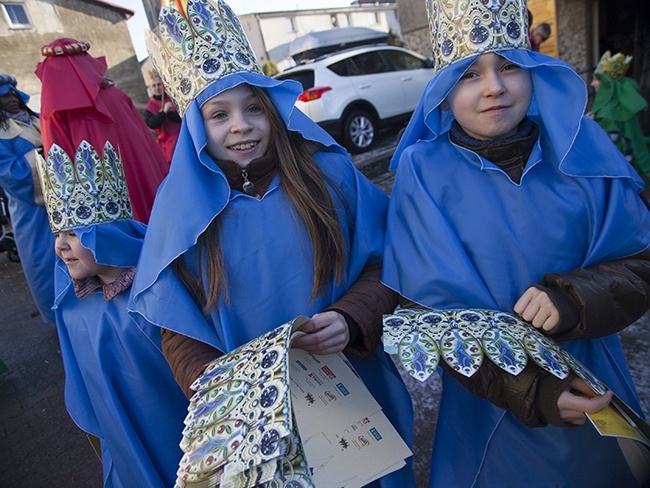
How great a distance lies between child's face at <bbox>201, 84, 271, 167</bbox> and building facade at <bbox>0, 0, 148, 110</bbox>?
15549mm

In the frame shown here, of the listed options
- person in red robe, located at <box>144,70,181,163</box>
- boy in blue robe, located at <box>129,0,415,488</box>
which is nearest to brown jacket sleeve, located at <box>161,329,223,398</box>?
boy in blue robe, located at <box>129,0,415,488</box>

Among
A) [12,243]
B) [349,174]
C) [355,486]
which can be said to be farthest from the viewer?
[12,243]

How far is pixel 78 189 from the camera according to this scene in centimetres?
177

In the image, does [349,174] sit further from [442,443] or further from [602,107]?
[602,107]

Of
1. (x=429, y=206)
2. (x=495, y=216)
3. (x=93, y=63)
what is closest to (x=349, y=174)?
(x=429, y=206)

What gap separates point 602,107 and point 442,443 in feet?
16.9

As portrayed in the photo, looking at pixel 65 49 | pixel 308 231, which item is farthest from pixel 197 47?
pixel 65 49

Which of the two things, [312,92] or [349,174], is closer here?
[349,174]

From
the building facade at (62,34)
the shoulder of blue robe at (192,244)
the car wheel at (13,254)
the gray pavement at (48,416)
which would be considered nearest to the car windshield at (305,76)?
the car wheel at (13,254)

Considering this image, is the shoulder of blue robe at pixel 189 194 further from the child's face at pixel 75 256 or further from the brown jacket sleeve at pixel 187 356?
the child's face at pixel 75 256

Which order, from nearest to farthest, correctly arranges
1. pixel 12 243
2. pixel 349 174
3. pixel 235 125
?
pixel 235 125 < pixel 349 174 < pixel 12 243

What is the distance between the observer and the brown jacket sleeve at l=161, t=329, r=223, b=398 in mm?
1279

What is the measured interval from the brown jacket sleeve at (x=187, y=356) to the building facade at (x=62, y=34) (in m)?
15.7

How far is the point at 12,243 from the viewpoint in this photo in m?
6.58
